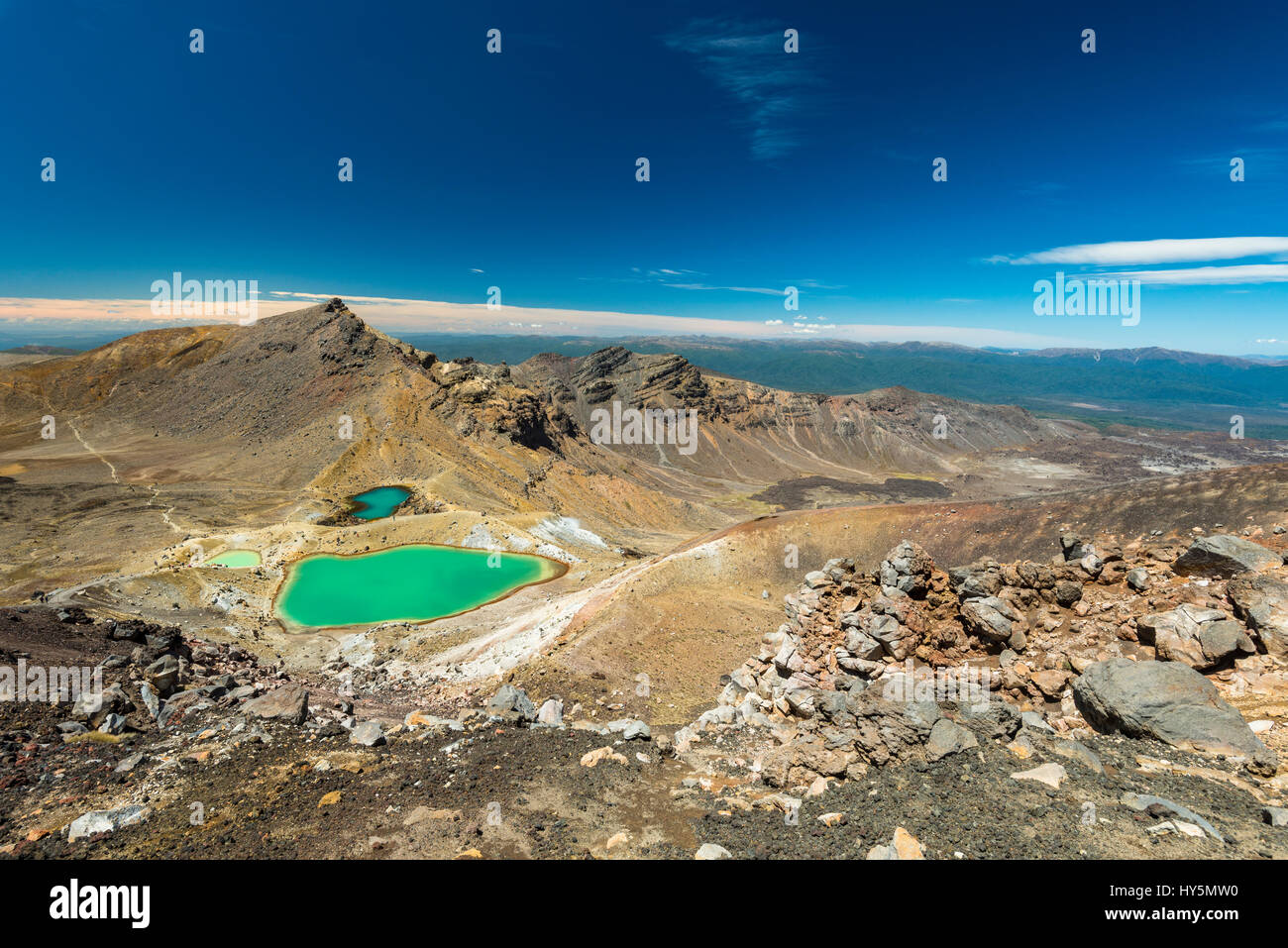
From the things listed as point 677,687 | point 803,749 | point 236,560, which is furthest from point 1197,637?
point 236,560

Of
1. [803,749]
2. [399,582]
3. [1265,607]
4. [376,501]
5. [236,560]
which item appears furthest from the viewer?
[376,501]

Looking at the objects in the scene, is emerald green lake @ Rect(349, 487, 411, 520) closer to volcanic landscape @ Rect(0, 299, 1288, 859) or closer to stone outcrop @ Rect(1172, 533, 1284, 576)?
volcanic landscape @ Rect(0, 299, 1288, 859)

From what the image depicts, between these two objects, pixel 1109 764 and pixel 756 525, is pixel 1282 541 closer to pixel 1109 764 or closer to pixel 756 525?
pixel 1109 764

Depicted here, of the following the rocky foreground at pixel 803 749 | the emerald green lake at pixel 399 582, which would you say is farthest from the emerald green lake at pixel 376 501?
the rocky foreground at pixel 803 749

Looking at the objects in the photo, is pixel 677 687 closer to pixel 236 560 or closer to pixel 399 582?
pixel 399 582

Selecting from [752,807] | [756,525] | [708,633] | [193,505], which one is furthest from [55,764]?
[193,505]
